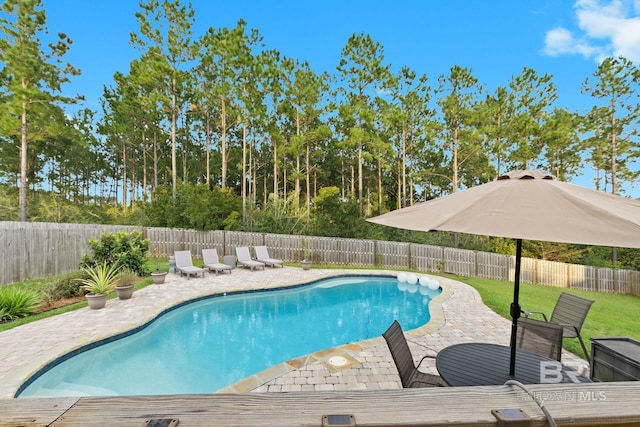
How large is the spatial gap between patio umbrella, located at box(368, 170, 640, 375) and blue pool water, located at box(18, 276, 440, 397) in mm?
4204

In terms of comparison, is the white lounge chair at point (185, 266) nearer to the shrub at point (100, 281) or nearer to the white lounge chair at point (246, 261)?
the white lounge chair at point (246, 261)

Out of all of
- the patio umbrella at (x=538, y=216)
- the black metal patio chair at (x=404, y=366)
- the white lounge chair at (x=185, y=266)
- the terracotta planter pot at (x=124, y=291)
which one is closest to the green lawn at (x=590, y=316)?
the black metal patio chair at (x=404, y=366)

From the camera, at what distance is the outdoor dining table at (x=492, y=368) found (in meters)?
2.37

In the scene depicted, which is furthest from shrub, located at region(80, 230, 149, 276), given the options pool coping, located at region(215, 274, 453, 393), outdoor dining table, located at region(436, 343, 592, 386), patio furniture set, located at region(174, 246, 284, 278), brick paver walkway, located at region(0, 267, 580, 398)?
outdoor dining table, located at region(436, 343, 592, 386)

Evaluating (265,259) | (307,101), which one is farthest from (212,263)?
(307,101)

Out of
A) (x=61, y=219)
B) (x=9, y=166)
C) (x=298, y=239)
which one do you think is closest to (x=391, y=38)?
(x=298, y=239)

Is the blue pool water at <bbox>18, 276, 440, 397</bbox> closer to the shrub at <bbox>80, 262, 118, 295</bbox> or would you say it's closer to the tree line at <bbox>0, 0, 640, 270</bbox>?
the shrub at <bbox>80, 262, 118, 295</bbox>

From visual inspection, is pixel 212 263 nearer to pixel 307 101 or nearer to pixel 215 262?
pixel 215 262

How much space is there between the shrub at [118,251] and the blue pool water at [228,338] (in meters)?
3.34

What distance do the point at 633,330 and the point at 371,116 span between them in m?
15.4

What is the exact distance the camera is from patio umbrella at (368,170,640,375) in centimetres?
151

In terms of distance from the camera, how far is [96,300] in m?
6.30

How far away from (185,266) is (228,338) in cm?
538

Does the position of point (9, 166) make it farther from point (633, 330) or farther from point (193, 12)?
point (633, 330)
